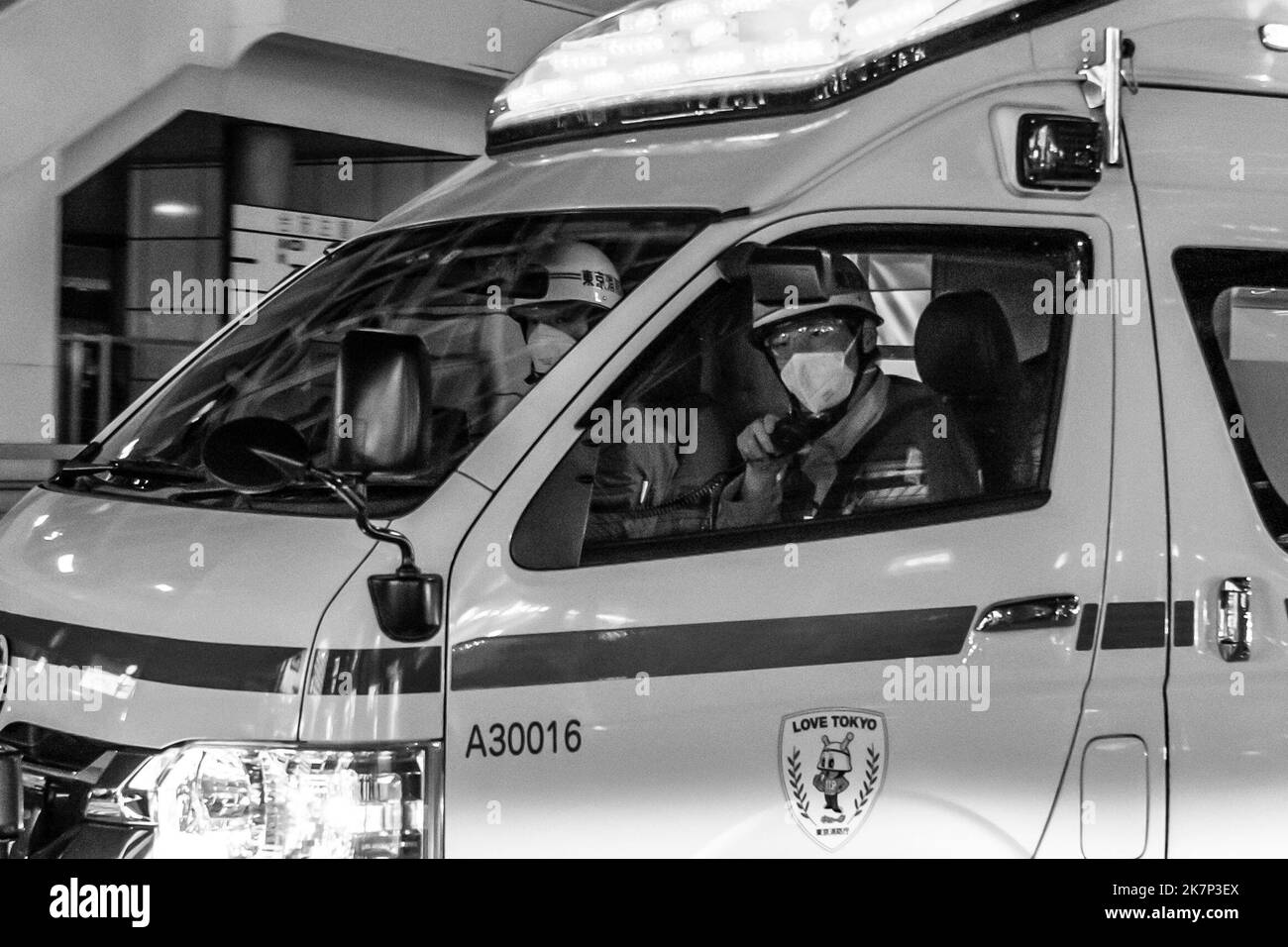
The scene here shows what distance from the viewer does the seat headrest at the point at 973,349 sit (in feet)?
10.8

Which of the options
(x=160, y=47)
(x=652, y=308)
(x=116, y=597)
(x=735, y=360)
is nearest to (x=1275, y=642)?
(x=735, y=360)

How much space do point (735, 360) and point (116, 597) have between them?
1262 mm

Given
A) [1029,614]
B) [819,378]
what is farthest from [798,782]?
[819,378]

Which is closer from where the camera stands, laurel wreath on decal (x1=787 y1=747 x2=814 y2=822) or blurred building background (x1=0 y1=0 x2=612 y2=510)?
laurel wreath on decal (x1=787 y1=747 x2=814 y2=822)

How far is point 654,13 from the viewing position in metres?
3.55

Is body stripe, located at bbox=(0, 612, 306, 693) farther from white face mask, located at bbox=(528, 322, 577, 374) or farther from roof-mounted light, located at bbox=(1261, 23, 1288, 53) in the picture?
roof-mounted light, located at bbox=(1261, 23, 1288, 53)

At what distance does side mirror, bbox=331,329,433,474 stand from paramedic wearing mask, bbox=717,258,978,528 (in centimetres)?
64

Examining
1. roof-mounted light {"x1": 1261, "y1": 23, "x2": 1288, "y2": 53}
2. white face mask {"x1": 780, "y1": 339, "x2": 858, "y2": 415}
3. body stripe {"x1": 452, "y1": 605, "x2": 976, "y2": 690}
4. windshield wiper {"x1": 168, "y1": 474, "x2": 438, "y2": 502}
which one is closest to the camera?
body stripe {"x1": 452, "y1": 605, "x2": 976, "y2": 690}

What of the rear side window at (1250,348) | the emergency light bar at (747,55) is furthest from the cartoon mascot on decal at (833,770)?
the emergency light bar at (747,55)

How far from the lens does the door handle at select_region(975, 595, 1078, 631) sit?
304 cm

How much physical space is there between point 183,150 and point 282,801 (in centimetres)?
1061

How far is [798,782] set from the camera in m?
2.88

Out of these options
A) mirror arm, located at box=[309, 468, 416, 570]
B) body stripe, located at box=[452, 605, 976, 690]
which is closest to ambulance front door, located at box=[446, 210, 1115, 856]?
body stripe, located at box=[452, 605, 976, 690]
